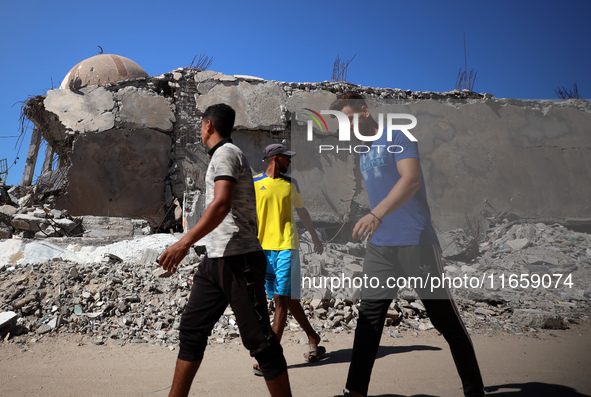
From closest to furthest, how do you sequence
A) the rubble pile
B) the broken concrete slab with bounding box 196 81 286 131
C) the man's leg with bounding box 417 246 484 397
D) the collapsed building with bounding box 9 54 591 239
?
1. the man's leg with bounding box 417 246 484 397
2. the rubble pile
3. the collapsed building with bounding box 9 54 591 239
4. the broken concrete slab with bounding box 196 81 286 131

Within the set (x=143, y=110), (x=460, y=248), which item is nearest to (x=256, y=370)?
(x=460, y=248)

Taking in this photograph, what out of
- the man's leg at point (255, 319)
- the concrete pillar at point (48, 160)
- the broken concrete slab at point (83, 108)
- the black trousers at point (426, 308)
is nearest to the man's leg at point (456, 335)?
the black trousers at point (426, 308)

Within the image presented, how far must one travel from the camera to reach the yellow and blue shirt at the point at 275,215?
332 centimetres

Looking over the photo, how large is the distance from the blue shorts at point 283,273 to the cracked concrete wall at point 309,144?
13.6 feet

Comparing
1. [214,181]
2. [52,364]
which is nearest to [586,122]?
[214,181]

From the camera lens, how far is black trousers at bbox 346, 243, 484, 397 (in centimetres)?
221

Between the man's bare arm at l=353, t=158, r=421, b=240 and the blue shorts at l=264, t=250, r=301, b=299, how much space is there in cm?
106

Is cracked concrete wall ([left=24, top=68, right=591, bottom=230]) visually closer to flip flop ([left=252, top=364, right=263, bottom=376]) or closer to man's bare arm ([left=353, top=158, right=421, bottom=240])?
flip flop ([left=252, top=364, right=263, bottom=376])

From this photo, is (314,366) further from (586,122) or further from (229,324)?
(586,122)

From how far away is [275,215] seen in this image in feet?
11.0

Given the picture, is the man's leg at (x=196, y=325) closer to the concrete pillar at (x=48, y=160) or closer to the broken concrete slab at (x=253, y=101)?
the broken concrete slab at (x=253, y=101)

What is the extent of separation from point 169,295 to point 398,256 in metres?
3.04

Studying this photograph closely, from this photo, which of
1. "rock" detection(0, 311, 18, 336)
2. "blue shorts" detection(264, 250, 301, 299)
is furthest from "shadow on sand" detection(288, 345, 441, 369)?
"rock" detection(0, 311, 18, 336)

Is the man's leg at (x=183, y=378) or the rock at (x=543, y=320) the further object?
the rock at (x=543, y=320)
